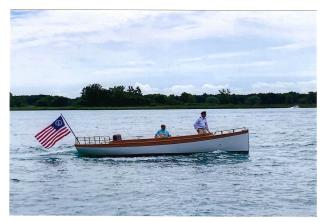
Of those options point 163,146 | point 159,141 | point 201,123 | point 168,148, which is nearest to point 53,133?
point 159,141

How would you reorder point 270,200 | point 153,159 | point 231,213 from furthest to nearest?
point 153,159 → point 270,200 → point 231,213

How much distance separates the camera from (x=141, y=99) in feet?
107

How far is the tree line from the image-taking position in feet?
103

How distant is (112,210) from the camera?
17.6 metres

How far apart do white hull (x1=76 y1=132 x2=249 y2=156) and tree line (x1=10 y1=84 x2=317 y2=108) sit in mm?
6847

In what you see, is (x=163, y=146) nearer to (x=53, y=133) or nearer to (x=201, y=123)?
(x=201, y=123)

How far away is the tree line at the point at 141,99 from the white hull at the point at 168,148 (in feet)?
22.5

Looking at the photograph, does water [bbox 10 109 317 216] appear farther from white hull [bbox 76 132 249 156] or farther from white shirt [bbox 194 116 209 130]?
white shirt [bbox 194 116 209 130]

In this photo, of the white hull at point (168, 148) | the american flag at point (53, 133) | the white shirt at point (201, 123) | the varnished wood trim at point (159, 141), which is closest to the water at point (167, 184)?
the white hull at point (168, 148)

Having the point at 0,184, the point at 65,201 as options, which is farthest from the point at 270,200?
the point at 0,184

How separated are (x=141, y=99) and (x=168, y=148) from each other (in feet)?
29.5

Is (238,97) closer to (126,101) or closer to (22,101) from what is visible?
(126,101)

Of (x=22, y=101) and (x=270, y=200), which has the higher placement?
(x=22, y=101)

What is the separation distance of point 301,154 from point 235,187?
936 centimetres
